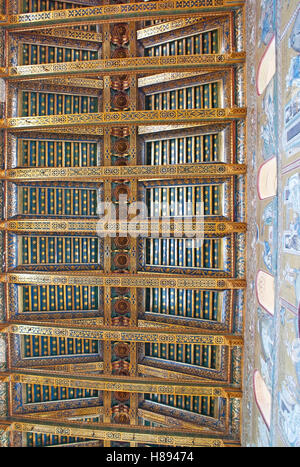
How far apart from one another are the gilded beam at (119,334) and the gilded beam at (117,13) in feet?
28.7

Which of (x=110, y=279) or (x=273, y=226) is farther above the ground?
(x=273, y=226)

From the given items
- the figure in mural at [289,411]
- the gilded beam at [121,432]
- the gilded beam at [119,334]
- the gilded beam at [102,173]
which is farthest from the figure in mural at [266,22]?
the gilded beam at [121,432]

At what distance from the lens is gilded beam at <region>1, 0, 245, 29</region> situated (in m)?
7.58

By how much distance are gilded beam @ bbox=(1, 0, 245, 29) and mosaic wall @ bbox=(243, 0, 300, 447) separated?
1070 millimetres

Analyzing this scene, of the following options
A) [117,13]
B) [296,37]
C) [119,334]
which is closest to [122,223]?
[119,334]

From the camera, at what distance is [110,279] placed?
8766 millimetres

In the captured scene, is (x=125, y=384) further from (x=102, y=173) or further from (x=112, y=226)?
(x=102, y=173)

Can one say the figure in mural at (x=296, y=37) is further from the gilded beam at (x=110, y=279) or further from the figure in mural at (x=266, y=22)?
the gilded beam at (x=110, y=279)

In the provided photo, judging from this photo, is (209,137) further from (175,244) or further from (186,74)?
(175,244)

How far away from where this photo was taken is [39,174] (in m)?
8.58

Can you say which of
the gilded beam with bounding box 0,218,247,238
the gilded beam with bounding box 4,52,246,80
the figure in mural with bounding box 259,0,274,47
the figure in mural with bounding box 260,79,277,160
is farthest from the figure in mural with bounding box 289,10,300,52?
the gilded beam with bounding box 0,218,247,238

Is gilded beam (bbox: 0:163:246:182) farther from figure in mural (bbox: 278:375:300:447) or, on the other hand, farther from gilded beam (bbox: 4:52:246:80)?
figure in mural (bbox: 278:375:300:447)

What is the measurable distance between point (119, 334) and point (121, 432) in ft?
9.60

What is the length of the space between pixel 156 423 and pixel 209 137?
356 inches
